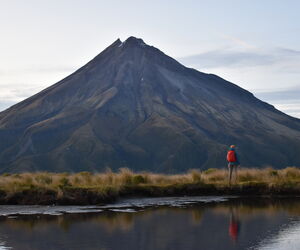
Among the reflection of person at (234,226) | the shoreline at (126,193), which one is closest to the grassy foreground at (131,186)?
the shoreline at (126,193)

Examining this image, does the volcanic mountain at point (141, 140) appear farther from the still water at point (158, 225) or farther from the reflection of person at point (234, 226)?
the reflection of person at point (234, 226)

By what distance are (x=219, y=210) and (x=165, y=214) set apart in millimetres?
2147

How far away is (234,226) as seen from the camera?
1847 cm

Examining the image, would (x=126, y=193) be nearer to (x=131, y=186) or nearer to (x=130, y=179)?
(x=131, y=186)

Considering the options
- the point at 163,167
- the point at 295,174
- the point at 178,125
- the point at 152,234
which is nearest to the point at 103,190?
the point at 152,234

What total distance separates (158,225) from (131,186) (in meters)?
7.81

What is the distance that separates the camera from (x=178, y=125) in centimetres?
18262

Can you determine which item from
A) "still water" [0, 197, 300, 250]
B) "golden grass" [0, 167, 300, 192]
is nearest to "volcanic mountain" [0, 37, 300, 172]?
"golden grass" [0, 167, 300, 192]

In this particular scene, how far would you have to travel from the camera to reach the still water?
52.4 ft

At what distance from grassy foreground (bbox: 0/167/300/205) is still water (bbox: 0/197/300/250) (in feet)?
3.24

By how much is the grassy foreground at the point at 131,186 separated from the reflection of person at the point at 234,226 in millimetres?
5904

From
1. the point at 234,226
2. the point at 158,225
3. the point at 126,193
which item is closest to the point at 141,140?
the point at 126,193

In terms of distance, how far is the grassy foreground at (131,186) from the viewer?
78.9ft

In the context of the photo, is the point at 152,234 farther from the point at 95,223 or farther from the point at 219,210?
the point at 219,210
